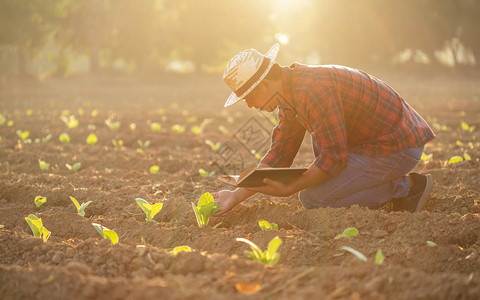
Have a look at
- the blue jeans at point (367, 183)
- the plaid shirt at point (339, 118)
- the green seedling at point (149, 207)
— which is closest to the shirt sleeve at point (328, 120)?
the plaid shirt at point (339, 118)

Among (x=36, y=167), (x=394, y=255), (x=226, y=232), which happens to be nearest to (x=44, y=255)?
(x=226, y=232)

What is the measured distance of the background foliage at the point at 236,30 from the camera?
2891 cm

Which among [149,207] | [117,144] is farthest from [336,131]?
[117,144]

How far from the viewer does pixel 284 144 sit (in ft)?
12.8

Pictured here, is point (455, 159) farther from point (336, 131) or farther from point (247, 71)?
point (247, 71)

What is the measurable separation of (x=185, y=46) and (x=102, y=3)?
9.21 meters

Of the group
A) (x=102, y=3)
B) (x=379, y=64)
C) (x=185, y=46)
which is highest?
(x=102, y=3)

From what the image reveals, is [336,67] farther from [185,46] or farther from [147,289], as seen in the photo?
[185,46]

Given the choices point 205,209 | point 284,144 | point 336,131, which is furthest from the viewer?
point 284,144

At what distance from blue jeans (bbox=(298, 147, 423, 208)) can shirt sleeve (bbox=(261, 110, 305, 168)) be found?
1.08 ft

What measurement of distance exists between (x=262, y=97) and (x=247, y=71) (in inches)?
8.3

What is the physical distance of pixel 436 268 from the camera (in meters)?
2.61

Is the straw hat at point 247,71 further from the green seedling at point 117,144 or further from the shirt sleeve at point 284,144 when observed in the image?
the green seedling at point 117,144

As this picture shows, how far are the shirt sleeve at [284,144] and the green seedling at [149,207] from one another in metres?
0.95
